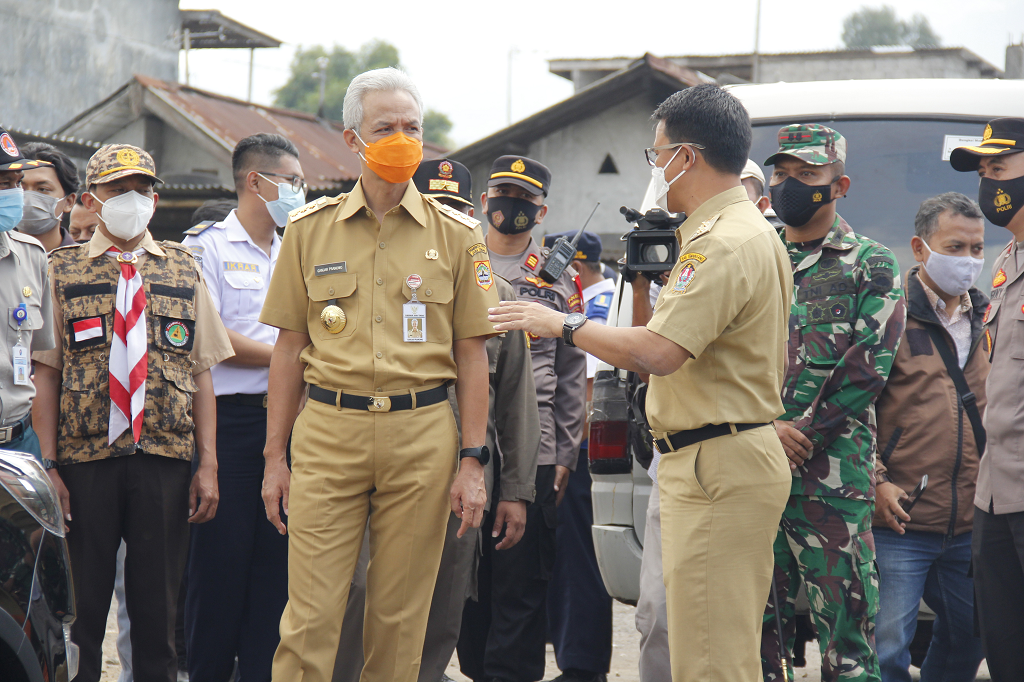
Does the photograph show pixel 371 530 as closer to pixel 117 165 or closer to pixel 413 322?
pixel 413 322

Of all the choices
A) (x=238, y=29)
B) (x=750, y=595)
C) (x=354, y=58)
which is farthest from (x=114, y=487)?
(x=354, y=58)

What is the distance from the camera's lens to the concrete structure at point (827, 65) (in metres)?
21.8

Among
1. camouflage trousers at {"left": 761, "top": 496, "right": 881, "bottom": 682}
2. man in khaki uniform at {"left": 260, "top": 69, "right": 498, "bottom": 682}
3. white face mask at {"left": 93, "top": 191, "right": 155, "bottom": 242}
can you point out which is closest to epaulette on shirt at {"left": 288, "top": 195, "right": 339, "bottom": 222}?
man in khaki uniform at {"left": 260, "top": 69, "right": 498, "bottom": 682}

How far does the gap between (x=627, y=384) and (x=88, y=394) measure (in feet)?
6.94

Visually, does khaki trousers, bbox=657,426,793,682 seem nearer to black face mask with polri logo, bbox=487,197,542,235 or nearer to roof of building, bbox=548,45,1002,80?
black face mask with polri logo, bbox=487,197,542,235

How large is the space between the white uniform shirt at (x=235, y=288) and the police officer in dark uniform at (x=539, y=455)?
1.17 m

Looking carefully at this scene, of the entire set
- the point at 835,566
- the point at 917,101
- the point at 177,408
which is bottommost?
the point at 835,566

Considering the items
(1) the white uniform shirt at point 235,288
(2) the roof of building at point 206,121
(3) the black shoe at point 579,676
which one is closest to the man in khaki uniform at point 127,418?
(1) the white uniform shirt at point 235,288

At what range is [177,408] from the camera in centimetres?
367

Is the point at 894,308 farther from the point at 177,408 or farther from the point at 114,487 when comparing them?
the point at 114,487

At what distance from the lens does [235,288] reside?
4180 millimetres

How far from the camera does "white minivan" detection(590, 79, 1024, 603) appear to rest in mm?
4125

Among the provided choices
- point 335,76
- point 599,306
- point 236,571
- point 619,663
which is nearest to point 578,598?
point 619,663

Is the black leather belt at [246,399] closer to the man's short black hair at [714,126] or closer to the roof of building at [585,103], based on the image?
the man's short black hair at [714,126]
